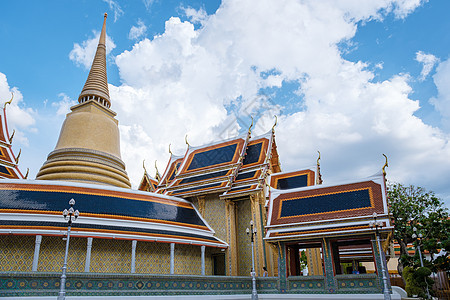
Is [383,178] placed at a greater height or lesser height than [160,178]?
lesser

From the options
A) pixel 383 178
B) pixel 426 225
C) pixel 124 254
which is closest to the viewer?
pixel 383 178

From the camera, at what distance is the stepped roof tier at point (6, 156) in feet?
87.9

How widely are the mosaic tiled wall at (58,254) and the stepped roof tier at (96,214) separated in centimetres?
80

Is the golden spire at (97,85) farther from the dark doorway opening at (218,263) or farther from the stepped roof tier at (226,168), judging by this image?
the dark doorway opening at (218,263)

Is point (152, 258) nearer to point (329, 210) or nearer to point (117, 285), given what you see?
point (117, 285)

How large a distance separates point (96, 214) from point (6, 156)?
14.5 meters

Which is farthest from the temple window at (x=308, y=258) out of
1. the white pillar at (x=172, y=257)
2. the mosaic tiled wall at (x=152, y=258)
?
the mosaic tiled wall at (x=152, y=258)

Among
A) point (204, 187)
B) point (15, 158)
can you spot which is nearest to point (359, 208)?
point (204, 187)

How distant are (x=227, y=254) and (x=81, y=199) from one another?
10107 mm

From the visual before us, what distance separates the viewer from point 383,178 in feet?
58.5

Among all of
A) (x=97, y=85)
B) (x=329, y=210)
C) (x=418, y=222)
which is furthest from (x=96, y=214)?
(x=418, y=222)

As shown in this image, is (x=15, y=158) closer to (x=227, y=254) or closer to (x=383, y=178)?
(x=227, y=254)

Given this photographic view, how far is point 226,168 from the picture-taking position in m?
26.8

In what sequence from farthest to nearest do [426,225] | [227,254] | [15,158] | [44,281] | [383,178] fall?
1. [15,158]
2. [426,225]
3. [227,254]
4. [383,178]
5. [44,281]
